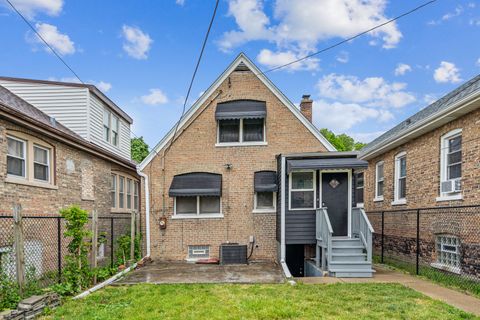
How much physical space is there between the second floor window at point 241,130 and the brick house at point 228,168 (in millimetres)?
36

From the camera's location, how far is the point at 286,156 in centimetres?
927

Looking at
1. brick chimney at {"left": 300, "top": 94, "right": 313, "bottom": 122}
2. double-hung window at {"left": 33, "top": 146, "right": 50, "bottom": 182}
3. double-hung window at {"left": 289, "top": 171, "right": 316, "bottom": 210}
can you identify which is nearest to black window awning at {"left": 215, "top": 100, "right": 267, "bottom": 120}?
brick chimney at {"left": 300, "top": 94, "right": 313, "bottom": 122}

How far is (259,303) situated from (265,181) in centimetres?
534

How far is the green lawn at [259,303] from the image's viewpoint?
4750 mm

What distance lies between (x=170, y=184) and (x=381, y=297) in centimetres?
736

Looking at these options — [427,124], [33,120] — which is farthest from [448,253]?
[33,120]

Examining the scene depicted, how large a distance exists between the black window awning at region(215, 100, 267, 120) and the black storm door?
10.1ft

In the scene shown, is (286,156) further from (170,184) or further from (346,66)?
(346,66)

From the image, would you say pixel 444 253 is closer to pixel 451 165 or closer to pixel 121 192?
pixel 451 165

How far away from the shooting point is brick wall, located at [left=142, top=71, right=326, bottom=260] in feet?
33.7

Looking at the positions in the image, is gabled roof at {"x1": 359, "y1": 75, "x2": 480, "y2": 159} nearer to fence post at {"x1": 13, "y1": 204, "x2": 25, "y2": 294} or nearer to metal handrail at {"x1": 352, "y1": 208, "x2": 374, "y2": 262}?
metal handrail at {"x1": 352, "y1": 208, "x2": 374, "y2": 262}

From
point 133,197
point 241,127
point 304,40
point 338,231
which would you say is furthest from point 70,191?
point 304,40

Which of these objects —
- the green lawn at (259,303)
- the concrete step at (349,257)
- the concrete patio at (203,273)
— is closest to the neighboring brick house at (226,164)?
the concrete patio at (203,273)

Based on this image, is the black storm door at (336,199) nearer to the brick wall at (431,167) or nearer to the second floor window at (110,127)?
the brick wall at (431,167)
